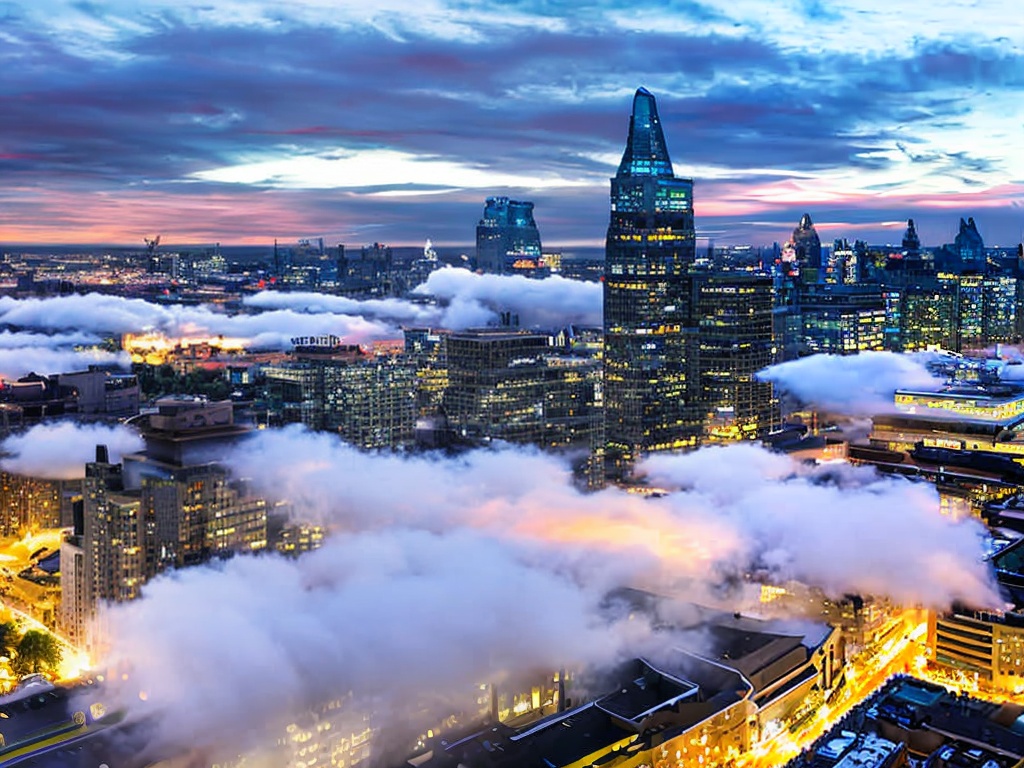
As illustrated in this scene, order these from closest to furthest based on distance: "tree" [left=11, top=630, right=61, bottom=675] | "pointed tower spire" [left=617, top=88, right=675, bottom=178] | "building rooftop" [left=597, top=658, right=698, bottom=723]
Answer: "building rooftop" [left=597, top=658, right=698, bottom=723], "tree" [left=11, top=630, right=61, bottom=675], "pointed tower spire" [left=617, top=88, right=675, bottom=178]

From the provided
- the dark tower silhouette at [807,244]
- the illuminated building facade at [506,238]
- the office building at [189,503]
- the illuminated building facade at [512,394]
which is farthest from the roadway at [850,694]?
the dark tower silhouette at [807,244]

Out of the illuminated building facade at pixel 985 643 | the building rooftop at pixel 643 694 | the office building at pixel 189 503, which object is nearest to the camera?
the building rooftop at pixel 643 694

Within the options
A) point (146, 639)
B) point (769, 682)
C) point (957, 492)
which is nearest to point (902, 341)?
point (957, 492)

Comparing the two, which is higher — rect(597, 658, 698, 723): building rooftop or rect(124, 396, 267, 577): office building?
rect(124, 396, 267, 577): office building

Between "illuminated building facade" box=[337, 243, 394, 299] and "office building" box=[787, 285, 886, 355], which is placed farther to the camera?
"illuminated building facade" box=[337, 243, 394, 299]

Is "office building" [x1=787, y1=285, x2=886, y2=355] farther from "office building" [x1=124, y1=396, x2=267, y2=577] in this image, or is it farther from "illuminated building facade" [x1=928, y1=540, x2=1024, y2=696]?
"office building" [x1=124, y1=396, x2=267, y2=577]

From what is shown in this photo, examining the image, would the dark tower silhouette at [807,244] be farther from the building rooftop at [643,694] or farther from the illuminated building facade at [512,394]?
the building rooftop at [643,694]

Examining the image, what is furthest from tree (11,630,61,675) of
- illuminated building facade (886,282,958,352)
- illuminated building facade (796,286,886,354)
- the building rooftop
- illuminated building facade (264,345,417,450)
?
illuminated building facade (886,282,958,352)
